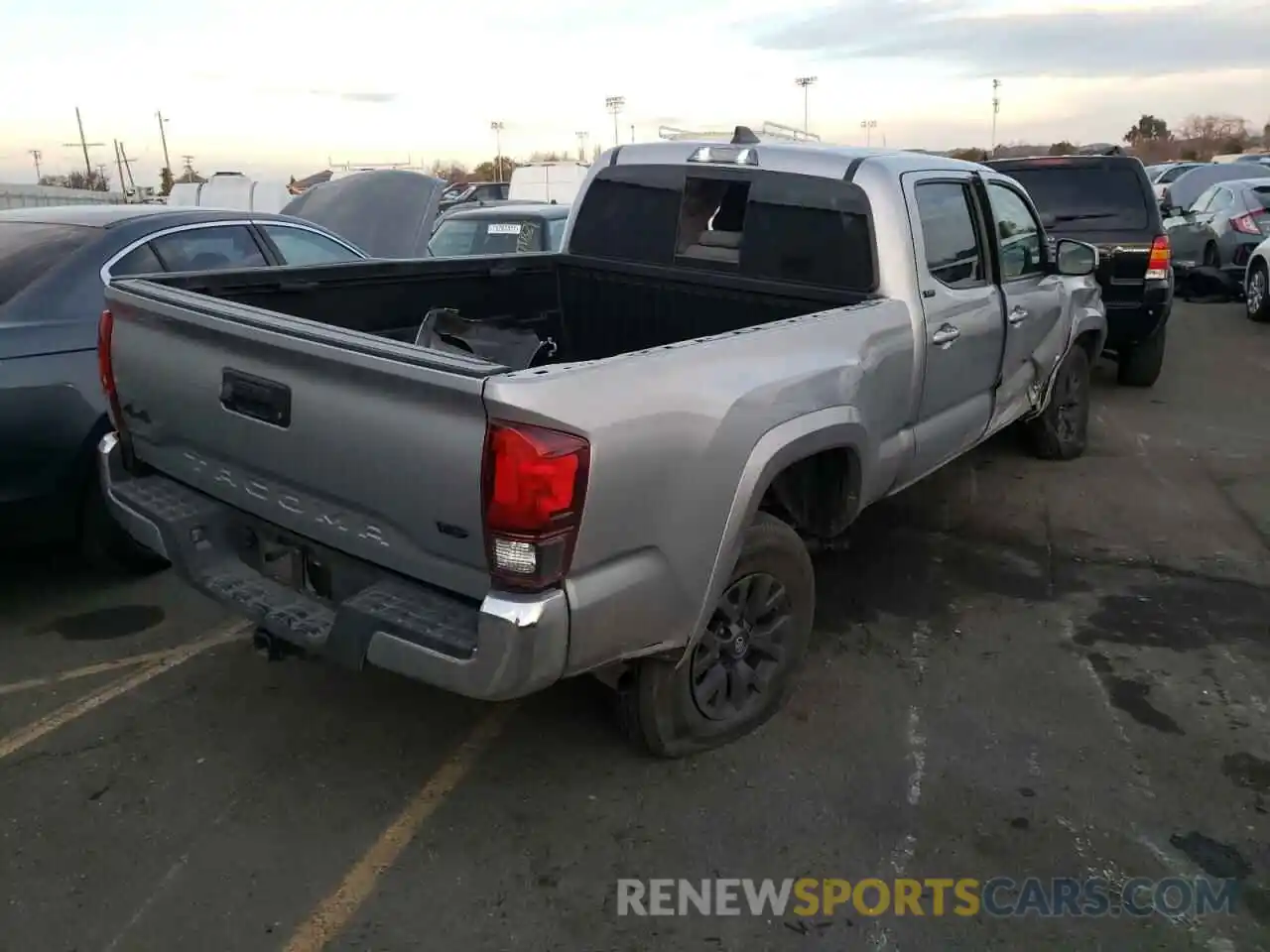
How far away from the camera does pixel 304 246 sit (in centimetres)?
611

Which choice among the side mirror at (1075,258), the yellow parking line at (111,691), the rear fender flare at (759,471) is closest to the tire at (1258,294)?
the side mirror at (1075,258)

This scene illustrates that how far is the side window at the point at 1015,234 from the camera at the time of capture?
5.36 m

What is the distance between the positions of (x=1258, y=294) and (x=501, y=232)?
9.36 m

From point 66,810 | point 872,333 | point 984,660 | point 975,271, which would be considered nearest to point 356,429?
point 66,810

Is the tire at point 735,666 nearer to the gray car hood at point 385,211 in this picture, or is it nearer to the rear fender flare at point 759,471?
the rear fender flare at point 759,471

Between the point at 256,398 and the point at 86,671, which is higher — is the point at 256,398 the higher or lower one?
the higher one

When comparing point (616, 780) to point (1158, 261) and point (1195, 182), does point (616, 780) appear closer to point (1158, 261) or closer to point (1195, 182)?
point (1158, 261)

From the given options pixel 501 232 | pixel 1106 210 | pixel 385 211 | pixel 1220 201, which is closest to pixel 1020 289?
pixel 1106 210

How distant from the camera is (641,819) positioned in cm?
325

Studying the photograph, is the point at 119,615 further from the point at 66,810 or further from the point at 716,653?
the point at 716,653

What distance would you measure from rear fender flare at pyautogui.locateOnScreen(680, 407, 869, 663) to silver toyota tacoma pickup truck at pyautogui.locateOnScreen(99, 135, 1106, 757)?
10 mm

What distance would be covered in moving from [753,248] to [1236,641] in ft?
8.57

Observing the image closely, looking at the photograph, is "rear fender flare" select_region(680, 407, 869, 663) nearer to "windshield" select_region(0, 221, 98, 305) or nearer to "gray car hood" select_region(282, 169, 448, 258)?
"windshield" select_region(0, 221, 98, 305)

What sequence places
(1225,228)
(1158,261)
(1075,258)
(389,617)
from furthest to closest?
1. (1225,228)
2. (1158,261)
3. (1075,258)
4. (389,617)
